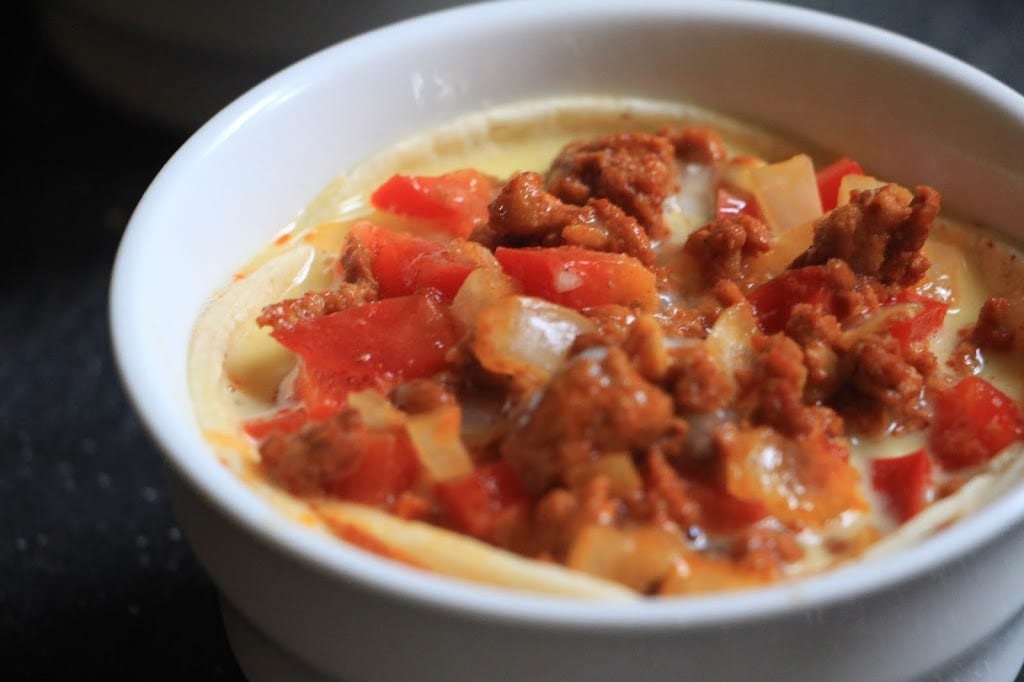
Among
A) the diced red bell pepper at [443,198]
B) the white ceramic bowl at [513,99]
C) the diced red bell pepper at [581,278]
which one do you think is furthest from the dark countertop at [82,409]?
the diced red bell pepper at [581,278]

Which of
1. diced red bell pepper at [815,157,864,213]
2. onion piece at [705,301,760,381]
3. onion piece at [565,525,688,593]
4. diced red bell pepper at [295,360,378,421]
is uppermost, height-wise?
diced red bell pepper at [815,157,864,213]

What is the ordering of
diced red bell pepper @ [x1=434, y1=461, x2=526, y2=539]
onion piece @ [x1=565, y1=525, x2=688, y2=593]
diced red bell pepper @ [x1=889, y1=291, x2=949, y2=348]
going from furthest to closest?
diced red bell pepper @ [x1=889, y1=291, x2=949, y2=348]
diced red bell pepper @ [x1=434, y1=461, x2=526, y2=539]
onion piece @ [x1=565, y1=525, x2=688, y2=593]

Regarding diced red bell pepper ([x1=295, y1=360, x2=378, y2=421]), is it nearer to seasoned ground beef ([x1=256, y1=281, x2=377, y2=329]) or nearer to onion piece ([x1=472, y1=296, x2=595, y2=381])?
seasoned ground beef ([x1=256, y1=281, x2=377, y2=329])

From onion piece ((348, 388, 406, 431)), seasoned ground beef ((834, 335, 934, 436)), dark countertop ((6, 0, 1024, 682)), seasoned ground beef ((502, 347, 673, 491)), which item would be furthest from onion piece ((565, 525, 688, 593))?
dark countertop ((6, 0, 1024, 682))

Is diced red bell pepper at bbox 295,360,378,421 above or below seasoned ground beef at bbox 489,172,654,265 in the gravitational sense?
below

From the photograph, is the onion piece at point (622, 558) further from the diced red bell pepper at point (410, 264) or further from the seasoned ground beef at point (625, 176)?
the seasoned ground beef at point (625, 176)

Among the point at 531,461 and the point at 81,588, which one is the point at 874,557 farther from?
the point at 81,588

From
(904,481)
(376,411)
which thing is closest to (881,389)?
(904,481)

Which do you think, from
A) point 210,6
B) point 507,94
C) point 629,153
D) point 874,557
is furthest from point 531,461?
point 210,6
